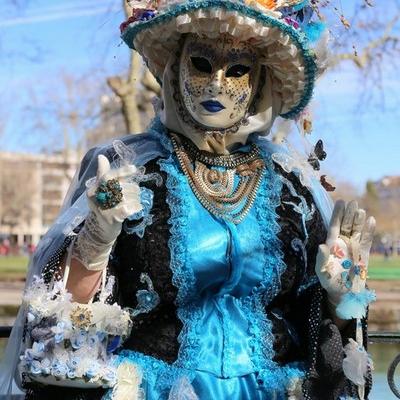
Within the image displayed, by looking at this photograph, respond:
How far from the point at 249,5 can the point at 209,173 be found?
1.49 feet

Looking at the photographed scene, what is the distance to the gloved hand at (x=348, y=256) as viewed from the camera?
206 cm

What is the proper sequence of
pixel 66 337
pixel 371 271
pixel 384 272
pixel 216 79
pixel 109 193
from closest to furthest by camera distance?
pixel 109 193, pixel 66 337, pixel 216 79, pixel 371 271, pixel 384 272

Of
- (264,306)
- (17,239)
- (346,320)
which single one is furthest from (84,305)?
(17,239)

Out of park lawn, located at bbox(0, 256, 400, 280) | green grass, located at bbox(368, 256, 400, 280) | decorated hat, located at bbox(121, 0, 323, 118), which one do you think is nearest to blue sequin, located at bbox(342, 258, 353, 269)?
decorated hat, located at bbox(121, 0, 323, 118)

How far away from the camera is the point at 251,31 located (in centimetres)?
213

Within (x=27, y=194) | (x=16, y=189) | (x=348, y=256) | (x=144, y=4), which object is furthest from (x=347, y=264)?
(x=27, y=194)

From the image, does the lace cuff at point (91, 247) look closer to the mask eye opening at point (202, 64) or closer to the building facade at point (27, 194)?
the mask eye opening at point (202, 64)

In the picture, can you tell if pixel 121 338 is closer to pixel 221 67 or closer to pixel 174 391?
pixel 174 391

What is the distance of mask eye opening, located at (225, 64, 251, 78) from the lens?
2225 millimetres

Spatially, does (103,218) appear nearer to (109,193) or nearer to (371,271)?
(109,193)

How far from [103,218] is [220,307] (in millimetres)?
451

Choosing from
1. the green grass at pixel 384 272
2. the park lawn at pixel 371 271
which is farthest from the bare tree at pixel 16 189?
the green grass at pixel 384 272

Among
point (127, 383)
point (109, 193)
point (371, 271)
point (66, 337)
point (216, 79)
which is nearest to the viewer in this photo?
point (109, 193)

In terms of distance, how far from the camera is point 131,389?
2076mm
